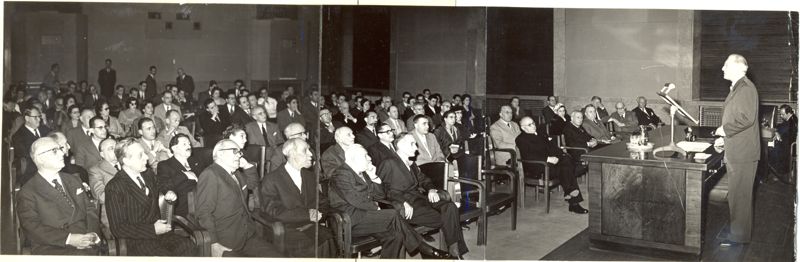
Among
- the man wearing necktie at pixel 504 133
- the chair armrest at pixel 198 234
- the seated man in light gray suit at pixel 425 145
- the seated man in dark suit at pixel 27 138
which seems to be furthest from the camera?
the seated man in light gray suit at pixel 425 145

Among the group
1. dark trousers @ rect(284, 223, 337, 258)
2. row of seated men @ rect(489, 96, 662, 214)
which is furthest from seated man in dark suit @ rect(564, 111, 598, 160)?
dark trousers @ rect(284, 223, 337, 258)

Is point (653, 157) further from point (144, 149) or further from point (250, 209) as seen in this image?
point (144, 149)

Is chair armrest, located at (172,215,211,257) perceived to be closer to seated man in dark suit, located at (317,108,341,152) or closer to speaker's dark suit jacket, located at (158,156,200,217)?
speaker's dark suit jacket, located at (158,156,200,217)

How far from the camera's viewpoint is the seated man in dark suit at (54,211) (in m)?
4.45

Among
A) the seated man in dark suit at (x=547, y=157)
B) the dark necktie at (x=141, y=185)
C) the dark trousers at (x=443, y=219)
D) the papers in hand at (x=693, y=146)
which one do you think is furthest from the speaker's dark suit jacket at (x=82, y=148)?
the papers in hand at (x=693, y=146)

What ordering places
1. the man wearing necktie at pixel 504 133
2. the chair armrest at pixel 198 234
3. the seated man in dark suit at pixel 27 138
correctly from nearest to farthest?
the chair armrest at pixel 198 234
the seated man in dark suit at pixel 27 138
the man wearing necktie at pixel 504 133

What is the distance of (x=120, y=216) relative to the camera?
14.5ft

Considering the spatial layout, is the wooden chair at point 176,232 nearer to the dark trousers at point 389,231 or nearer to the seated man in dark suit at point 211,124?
the seated man in dark suit at point 211,124

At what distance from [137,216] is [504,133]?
2092 mm

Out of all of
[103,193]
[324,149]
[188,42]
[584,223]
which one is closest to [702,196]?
[584,223]

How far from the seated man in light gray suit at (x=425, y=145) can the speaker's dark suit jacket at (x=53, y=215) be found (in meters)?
1.84

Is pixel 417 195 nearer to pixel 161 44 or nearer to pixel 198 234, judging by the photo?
pixel 198 234

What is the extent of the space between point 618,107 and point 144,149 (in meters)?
2.66

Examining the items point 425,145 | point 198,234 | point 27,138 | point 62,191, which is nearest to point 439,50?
point 425,145
